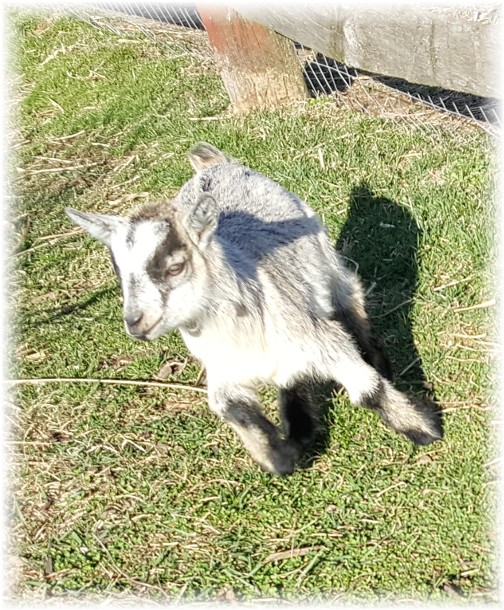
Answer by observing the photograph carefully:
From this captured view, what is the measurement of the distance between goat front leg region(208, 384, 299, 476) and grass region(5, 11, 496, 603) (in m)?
0.10

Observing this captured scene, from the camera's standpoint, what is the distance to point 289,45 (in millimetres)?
6551

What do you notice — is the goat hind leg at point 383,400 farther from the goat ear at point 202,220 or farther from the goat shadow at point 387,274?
the goat ear at point 202,220

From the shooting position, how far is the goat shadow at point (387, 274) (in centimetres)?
459

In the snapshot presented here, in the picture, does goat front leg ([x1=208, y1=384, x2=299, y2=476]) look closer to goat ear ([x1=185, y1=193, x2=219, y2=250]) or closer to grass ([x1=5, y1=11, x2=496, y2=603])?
grass ([x1=5, y1=11, x2=496, y2=603])

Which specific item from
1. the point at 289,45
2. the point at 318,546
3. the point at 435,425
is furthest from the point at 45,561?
the point at 289,45

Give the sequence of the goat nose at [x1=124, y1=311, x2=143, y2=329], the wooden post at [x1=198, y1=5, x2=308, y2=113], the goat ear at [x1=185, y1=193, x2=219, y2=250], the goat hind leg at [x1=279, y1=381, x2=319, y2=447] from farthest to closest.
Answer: the wooden post at [x1=198, y1=5, x2=308, y2=113] → the goat hind leg at [x1=279, y1=381, x2=319, y2=447] → the goat ear at [x1=185, y1=193, x2=219, y2=250] → the goat nose at [x1=124, y1=311, x2=143, y2=329]

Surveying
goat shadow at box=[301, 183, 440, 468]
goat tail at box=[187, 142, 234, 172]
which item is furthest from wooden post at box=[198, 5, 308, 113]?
goat tail at box=[187, 142, 234, 172]

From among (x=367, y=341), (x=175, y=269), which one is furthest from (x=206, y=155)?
(x=175, y=269)

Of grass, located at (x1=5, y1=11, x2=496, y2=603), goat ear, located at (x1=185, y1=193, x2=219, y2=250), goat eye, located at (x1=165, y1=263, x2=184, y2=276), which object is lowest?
grass, located at (x1=5, y1=11, x2=496, y2=603)

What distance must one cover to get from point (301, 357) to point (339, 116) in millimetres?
2794

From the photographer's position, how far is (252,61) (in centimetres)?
658

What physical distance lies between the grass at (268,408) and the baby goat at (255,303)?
0.65 feet

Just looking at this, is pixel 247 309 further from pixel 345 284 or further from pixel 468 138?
pixel 468 138

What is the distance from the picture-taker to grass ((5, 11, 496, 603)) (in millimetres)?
3881
